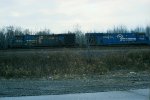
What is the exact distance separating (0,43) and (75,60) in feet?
72.5

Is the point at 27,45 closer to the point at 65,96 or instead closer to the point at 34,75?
the point at 34,75

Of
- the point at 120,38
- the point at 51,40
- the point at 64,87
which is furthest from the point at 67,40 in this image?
the point at 64,87

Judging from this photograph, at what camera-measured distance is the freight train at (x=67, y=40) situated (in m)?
51.8

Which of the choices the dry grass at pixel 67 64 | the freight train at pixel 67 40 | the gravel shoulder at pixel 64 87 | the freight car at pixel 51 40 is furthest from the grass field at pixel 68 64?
the freight car at pixel 51 40

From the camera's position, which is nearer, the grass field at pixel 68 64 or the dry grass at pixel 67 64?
the grass field at pixel 68 64

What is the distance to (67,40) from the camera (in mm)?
53219

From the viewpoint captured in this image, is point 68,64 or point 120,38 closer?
point 68,64

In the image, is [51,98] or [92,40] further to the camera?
[92,40]

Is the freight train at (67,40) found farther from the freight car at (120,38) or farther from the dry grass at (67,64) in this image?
the dry grass at (67,64)

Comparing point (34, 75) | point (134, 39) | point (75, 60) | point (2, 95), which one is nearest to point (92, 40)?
point (134, 39)

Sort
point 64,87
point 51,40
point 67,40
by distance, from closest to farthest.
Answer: point 64,87 → point 51,40 → point 67,40

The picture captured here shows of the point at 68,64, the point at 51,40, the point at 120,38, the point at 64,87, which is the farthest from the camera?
the point at 120,38

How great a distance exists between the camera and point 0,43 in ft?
161

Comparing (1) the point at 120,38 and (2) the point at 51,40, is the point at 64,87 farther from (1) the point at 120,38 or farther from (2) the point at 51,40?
(1) the point at 120,38
